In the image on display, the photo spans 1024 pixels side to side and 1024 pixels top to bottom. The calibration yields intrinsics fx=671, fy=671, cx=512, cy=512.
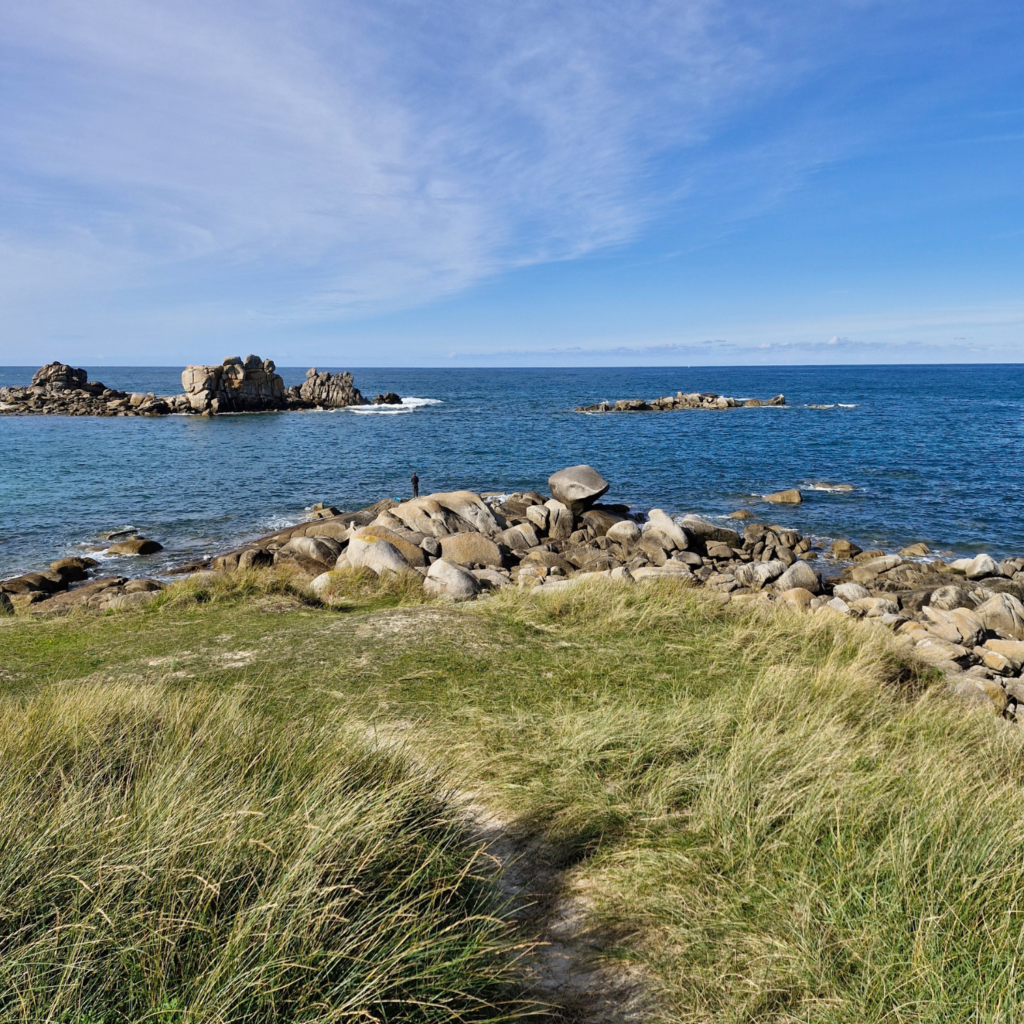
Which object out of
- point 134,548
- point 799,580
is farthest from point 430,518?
point 799,580

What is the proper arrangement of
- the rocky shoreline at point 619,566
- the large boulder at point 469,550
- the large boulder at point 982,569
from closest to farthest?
the rocky shoreline at point 619,566
the large boulder at point 469,550
the large boulder at point 982,569

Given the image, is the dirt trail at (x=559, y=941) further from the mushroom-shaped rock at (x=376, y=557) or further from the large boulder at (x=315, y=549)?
the large boulder at (x=315, y=549)

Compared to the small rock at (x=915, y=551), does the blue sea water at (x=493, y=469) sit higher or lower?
higher

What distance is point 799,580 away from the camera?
17.8 meters

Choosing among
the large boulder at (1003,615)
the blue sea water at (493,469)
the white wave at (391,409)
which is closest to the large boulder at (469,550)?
the blue sea water at (493,469)

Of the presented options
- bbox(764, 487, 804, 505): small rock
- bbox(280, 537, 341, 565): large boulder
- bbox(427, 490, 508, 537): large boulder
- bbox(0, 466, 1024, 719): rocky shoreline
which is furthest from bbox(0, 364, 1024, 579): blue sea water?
bbox(427, 490, 508, 537): large boulder

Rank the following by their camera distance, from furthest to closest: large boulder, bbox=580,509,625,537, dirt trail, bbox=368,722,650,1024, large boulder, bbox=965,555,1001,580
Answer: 1. large boulder, bbox=580,509,625,537
2. large boulder, bbox=965,555,1001,580
3. dirt trail, bbox=368,722,650,1024

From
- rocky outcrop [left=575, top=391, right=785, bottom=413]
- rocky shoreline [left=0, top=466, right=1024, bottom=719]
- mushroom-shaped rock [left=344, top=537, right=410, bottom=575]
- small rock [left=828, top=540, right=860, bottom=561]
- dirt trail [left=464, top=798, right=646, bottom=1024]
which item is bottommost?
small rock [left=828, top=540, right=860, bottom=561]

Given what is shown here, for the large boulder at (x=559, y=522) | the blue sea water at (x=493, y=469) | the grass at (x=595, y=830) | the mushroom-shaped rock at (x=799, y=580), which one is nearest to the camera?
the grass at (x=595, y=830)

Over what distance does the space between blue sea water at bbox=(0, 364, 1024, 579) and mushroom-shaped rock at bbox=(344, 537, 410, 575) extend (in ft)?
27.3

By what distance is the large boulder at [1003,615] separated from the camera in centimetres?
1385

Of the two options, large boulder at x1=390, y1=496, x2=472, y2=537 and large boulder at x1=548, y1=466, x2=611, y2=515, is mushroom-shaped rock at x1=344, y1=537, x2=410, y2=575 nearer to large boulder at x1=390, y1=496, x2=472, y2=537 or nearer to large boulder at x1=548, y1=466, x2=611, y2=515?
large boulder at x1=390, y1=496, x2=472, y2=537

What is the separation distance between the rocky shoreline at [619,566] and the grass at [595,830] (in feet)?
16.4

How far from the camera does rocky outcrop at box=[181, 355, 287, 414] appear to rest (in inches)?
3223
